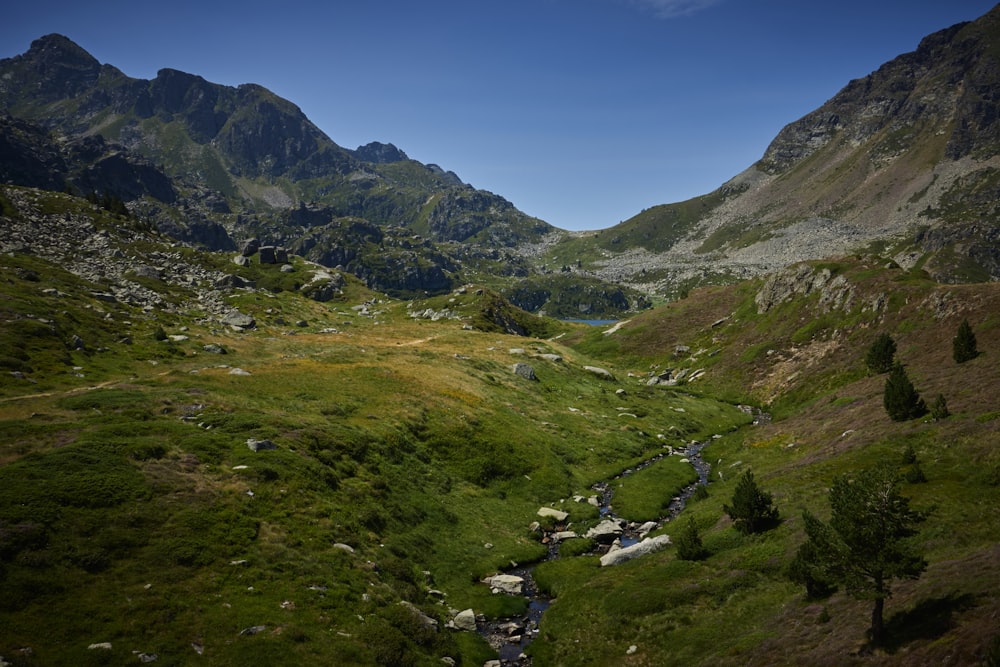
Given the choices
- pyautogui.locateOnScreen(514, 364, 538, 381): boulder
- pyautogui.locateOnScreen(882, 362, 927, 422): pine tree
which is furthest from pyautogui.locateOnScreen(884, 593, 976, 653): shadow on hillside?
pyautogui.locateOnScreen(514, 364, 538, 381): boulder

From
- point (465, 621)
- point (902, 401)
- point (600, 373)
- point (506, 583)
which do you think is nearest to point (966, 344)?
point (902, 401)

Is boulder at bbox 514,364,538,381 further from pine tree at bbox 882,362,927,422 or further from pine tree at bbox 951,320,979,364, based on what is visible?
pine tree at bbox 951,320,979,364

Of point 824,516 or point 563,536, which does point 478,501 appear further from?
point 824,516

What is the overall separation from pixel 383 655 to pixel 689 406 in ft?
237

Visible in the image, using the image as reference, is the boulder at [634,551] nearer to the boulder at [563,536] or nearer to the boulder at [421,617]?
the boulder at [563,536]

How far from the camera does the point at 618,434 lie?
68188 millimetres

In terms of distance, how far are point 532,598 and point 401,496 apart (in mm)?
13097

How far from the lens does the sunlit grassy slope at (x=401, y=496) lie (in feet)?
67.5

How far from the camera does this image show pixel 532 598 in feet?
109

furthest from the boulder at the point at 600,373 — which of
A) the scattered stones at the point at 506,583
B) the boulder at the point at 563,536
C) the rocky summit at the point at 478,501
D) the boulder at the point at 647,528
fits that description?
the scattered stones at the point at 506,583

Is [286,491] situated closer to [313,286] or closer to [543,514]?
[543,514]

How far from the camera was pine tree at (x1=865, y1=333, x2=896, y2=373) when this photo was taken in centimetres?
6194

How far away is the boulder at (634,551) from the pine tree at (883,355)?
45345mm

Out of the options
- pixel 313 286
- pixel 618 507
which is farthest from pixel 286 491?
pixel 313 286
